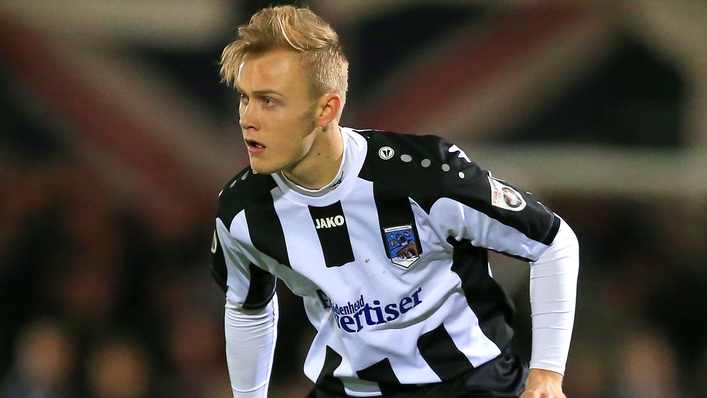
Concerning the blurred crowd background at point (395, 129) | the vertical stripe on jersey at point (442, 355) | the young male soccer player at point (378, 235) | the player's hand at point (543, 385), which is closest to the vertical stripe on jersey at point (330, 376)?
the young male soccer player at point (378, 235)

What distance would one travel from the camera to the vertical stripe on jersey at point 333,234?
1.86 metres

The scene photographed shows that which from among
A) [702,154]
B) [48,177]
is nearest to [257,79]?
[48,177]

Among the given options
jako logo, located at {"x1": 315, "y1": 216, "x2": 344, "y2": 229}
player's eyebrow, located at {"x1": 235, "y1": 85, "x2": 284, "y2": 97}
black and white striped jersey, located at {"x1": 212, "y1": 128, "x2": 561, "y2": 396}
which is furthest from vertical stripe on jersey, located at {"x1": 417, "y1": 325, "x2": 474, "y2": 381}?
player's eyebrow, located at {"x1": 235, "y1": 85, "x2": 284, "y2": 97}

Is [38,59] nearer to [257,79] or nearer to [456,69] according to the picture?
[456,69]

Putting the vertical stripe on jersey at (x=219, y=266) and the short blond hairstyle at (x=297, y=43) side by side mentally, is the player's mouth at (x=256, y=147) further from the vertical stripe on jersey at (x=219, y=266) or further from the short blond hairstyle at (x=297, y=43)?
the vertical stripe on jersey at (x=219, y=266)

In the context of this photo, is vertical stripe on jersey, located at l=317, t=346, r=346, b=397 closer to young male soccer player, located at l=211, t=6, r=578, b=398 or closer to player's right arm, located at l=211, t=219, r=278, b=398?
young male soccer player, located at l=211, t=6, r=578, b=398

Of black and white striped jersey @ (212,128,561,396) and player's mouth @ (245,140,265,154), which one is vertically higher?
player's mouth @ (245,140,265,154)

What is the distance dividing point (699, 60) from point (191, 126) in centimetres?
241

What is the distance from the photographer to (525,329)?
3.74m

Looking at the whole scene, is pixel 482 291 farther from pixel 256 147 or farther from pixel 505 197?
pixel 256 147

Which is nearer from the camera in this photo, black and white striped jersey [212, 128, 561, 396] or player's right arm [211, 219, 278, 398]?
black and white striped jersey [212, 128, 561, 396]

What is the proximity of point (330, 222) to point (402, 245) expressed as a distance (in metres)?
0.17

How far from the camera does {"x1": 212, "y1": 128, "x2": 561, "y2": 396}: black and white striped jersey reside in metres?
1.78

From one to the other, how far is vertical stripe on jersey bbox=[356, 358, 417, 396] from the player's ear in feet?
1.81
